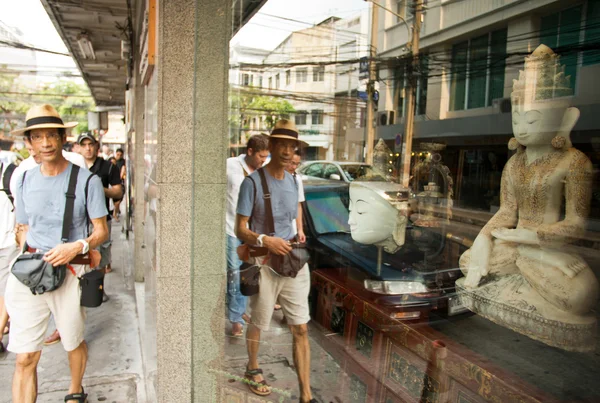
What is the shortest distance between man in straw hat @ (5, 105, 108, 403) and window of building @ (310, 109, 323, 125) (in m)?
1.61

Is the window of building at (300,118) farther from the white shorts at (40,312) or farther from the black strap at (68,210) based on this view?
the white shorts at (40,312)

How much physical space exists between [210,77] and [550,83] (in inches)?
75.1

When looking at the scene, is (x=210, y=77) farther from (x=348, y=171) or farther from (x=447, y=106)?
(x=447, y=106)

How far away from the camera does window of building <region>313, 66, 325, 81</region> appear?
3143mm

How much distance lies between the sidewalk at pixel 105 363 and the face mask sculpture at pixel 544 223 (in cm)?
295

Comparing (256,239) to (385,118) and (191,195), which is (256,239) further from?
(385,118)

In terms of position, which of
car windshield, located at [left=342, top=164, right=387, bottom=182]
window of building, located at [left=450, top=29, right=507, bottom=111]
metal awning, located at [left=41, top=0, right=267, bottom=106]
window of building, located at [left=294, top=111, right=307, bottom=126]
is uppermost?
metal awning, located at [left=41, top=0, right=267, bottom=106]

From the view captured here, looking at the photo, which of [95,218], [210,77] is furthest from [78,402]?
[210,77]

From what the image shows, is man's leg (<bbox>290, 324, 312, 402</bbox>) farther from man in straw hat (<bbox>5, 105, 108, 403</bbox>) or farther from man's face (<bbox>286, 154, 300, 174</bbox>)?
man in straw hat (<bbox>5, 105, 108, 403</bbox>)

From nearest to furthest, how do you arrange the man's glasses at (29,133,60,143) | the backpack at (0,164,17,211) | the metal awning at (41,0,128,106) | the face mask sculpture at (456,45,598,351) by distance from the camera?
the face mask sculpture at (456,45,598,351) → the man's glasses at (29,133,60,143) → the backpack at (0,164,17,211) → the metal awning at (41,0,128,106)

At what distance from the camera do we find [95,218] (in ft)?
11.3

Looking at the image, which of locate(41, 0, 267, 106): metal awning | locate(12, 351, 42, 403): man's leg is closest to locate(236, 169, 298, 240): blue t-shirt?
locate(41, 0, 267, 106): metal awning

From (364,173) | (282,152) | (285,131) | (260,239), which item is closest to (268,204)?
(260,239)

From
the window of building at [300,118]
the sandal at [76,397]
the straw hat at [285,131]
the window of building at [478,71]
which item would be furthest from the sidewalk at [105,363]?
the window of building at [478,71]
